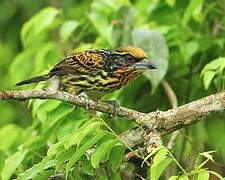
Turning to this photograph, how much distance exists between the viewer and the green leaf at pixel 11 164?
415 centimetres

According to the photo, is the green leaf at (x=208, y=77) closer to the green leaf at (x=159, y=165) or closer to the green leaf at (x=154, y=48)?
the green leaf at (x=154, y=48)

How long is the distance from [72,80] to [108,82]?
28 centimetres

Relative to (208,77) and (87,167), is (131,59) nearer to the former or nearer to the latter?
(208,77)

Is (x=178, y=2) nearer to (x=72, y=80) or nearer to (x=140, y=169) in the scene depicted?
(x=72, y=80)

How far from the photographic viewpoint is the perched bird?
461 centimetres

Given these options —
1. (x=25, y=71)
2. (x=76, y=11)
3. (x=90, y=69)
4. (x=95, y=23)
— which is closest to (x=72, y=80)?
(x=90, y=69)

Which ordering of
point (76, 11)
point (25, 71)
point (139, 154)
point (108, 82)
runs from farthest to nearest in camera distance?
point (76, 11), point (25, 71), point (108, 82), point (139, 154)

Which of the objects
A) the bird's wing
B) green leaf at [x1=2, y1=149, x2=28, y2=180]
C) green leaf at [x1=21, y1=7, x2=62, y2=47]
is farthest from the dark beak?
green leaf at [x1=21, y1=7, x2=62, y2=47]

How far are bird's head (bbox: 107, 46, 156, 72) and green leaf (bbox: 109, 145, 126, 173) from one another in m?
0.93

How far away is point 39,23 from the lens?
18.6 ft

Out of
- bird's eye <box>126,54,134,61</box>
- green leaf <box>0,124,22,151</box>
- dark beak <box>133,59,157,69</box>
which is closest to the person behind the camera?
dark beak <box>133,59,157,69</box>

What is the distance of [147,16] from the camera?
223 inches

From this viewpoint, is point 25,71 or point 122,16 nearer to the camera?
point 122,16

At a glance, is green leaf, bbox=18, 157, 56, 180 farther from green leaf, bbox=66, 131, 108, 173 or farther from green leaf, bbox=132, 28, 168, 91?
green leaf, bbox=132, 28, 168, 91
